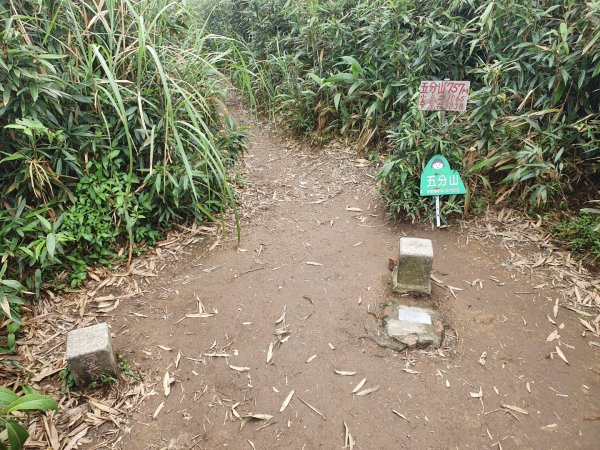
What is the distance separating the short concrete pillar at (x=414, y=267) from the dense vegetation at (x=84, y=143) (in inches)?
48.7

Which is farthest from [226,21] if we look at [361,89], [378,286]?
[378,286]

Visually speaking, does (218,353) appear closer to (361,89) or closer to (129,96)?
(129,96)

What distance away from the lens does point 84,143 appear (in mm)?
2672

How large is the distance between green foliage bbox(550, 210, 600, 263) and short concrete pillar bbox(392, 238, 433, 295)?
113 cm

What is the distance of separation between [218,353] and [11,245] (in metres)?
1.43

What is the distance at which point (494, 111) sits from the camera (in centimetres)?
311

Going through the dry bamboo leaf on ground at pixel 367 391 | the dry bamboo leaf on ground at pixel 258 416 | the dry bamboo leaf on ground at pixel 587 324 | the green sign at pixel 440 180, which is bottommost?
the dry bamboo leaf on ground at pixel 258 416

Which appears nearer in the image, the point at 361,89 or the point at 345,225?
the point at 345,225

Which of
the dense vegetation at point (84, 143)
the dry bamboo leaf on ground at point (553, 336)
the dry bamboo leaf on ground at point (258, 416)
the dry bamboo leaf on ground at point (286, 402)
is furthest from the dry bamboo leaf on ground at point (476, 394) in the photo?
the dense vegetation at point (84, 143)

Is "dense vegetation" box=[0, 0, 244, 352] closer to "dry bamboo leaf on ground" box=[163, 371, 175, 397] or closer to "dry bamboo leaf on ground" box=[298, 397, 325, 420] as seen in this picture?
"dry bamboo leaf on ground" box=[163, 371, 175, 397]

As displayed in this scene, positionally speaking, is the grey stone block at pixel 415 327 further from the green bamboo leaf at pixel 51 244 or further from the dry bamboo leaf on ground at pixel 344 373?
the green bamboo leaf at pixel 51 244

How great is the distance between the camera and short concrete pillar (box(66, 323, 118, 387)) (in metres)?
1.98

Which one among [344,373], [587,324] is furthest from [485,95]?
[344,373]

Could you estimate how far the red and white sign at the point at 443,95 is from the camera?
9.62 feet
